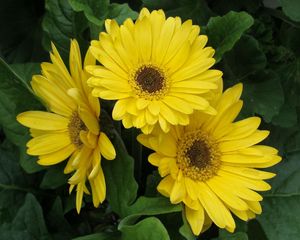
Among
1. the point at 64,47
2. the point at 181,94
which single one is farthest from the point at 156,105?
the point at 64,47

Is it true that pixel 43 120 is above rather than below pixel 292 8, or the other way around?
below

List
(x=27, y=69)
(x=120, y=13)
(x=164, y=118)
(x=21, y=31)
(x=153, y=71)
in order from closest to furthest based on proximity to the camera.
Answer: (x=164, y=118) < (x=153, y=71) < (x=120, y=13) < (x=27, y=69) < (x=21, y=31)

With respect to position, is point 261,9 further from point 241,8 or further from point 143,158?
point 143,158

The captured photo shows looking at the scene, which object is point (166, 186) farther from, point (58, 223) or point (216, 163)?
point (58, 223)

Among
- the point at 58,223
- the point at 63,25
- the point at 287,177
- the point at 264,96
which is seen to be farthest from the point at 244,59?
the point at 58,223

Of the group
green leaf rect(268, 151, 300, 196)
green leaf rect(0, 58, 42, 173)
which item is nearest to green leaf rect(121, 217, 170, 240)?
green leaf rect(0, 58, 42, 173)

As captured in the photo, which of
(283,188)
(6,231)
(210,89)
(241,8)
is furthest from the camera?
(241,8)

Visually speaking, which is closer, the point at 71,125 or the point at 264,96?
the point at 71,125
